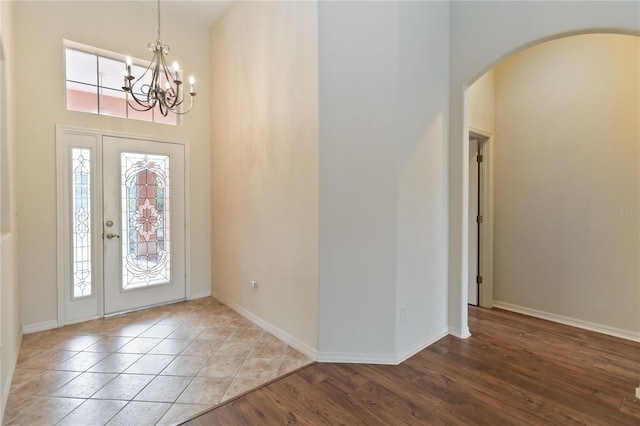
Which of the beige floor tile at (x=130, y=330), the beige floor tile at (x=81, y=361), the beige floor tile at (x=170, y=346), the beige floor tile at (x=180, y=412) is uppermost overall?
the beige floor tile at (x=130, y=330)

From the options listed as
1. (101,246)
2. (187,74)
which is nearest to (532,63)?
(187,74)

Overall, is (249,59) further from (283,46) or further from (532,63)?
(532,63)

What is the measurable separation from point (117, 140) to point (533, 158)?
514 cm

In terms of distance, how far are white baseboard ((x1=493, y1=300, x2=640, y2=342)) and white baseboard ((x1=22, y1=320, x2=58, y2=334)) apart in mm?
5357

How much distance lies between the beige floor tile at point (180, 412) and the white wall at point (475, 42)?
8.31ft

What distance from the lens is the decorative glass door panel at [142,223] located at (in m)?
3.73

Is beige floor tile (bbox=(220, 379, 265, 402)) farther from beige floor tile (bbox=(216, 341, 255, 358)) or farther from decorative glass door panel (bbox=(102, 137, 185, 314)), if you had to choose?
decorative glass door panel (bbox=(102, 137, 185, 314))

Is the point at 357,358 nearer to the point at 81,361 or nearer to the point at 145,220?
the point at 81,361

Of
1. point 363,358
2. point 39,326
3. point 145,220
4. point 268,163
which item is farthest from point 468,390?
point 39,326

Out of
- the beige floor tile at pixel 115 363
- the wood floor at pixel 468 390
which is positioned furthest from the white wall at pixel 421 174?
the beige floor tile at pixel 115 363

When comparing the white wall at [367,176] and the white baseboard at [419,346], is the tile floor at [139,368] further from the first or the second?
the white baseboard at [419,346]

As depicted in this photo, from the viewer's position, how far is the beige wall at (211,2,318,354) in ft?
9.19

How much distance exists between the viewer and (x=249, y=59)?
362 centimetres

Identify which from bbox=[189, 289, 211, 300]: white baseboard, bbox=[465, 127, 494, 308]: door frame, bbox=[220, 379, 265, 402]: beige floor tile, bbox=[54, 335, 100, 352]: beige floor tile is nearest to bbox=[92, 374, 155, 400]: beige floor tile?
bbox=[220, 379, 265, 402]: beige floor tile
